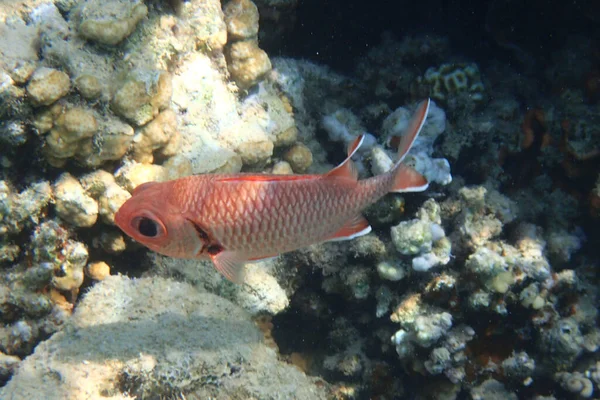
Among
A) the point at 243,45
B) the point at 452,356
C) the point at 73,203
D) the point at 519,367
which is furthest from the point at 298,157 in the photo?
the point at 519,367

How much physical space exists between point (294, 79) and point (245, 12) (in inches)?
39.3

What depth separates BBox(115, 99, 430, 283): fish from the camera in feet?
8.15

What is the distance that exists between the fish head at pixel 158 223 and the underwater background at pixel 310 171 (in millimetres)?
822

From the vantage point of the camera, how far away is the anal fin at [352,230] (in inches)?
115

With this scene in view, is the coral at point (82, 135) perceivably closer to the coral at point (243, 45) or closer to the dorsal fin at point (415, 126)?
the coral at point (243, 45)

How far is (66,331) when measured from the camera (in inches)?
118

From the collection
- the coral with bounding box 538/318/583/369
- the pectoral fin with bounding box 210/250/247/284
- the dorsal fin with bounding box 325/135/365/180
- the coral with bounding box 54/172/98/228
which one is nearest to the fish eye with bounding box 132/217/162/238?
the pectoral fin with bounding box 210/250/247/284

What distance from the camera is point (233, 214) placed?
258cm

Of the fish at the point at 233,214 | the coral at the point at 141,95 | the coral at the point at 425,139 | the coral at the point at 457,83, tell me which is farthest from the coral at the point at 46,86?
the coral at the point at 457,83

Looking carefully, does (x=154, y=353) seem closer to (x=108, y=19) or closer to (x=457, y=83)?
(x=108, y=19)

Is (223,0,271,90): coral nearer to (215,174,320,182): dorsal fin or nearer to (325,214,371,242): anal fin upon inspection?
(215,174,320,182): dorsal fin

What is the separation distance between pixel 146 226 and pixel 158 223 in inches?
2.8

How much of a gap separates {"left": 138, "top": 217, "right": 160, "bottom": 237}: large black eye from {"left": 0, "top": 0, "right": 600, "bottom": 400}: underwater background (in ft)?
2.89

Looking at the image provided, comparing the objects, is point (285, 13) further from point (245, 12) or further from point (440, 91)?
point (440, 91)
